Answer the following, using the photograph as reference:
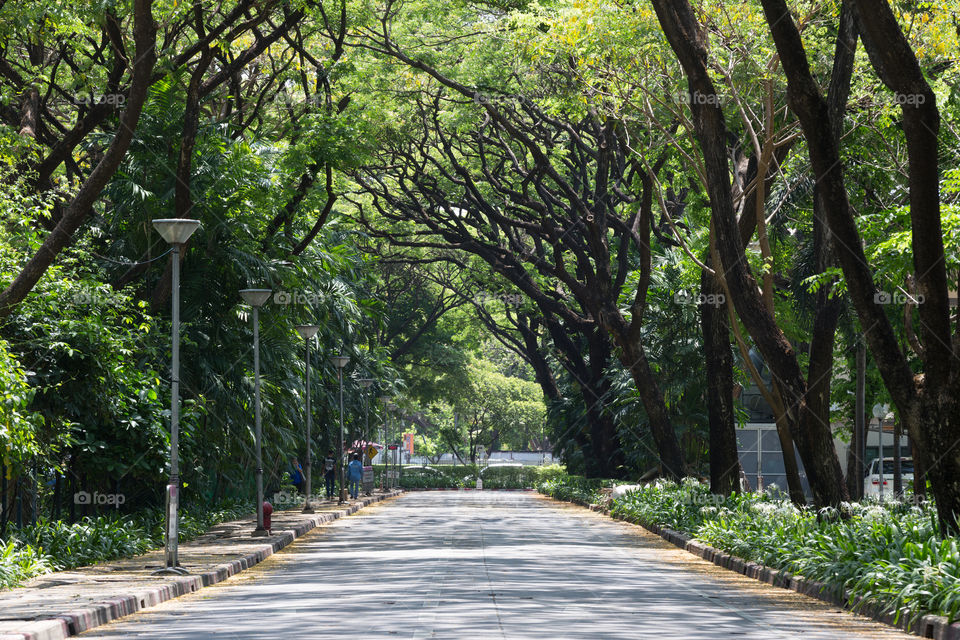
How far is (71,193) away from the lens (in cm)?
2309

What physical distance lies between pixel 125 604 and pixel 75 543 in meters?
5.10

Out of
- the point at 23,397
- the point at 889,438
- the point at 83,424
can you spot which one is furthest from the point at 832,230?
the point at 889,438

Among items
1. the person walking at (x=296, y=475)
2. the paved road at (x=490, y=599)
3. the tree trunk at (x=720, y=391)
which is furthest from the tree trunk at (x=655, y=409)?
the person walking at (x=296, y=475)

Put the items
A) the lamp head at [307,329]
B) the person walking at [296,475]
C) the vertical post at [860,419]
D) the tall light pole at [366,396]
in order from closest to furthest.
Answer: the vertical post at [860,419]
the lamp head at [307,329]
the person walking at [296,475]
the tall light pole at [366,396]

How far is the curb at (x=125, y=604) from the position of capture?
973cm

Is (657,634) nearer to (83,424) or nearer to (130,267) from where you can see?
(83,424)

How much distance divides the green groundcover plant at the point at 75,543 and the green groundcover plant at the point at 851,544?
363 inches

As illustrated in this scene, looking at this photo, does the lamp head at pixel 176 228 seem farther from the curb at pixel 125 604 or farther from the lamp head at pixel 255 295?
the lamp head at pixel 255 295

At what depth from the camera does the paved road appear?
10078mm

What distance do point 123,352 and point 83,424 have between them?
1.48 meters

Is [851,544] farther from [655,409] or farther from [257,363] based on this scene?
[655,409]

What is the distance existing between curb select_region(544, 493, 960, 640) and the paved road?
17cm

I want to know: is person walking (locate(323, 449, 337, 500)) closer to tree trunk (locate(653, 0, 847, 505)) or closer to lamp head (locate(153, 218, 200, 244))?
tree trunk (locate(653, 0, 847, 505))

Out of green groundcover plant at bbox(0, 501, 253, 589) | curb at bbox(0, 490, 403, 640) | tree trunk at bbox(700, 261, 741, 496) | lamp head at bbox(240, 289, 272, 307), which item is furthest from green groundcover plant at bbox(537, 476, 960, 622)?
green groundcover plant at bbox(0, 501, 253, 589)
